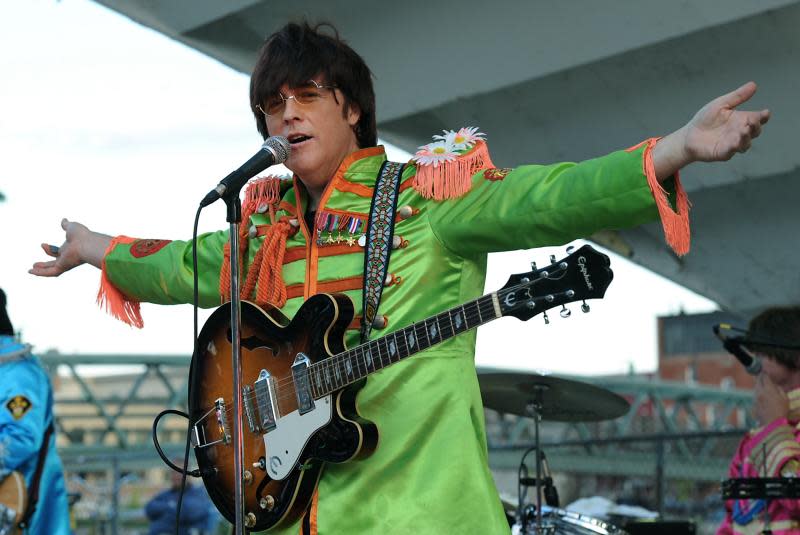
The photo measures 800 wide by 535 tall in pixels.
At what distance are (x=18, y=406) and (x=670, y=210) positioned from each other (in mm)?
3975

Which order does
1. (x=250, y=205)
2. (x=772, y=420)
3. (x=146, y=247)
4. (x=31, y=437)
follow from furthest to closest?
1. (x=31, y=437)
2. (x=772, y=420)
3. (x=146, y=247)
4. (x=250, y=205)

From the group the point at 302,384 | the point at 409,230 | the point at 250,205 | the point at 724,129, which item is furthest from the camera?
the point at 250,205

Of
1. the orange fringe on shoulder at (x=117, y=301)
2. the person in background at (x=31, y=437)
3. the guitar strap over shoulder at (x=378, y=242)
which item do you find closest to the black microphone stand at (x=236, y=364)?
the guitar strap over shoulder at (x=378, y=242)

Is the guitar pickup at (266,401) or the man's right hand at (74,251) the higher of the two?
the man's right hand at (74,251)

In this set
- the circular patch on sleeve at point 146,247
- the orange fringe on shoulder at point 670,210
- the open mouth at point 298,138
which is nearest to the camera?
the orange fringe on shoulder at point 670,210

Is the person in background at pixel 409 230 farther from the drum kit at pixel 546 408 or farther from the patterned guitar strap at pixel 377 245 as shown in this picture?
the drum kit at pixel 546 408

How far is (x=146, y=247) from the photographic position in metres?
3.78

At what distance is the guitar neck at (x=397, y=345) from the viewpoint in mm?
2805

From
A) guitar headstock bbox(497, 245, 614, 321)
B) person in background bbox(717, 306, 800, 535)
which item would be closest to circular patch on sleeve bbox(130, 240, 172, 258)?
guitar headstock bbox(497, 245, 614, 321)

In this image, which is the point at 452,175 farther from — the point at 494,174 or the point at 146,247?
the point at 146,247

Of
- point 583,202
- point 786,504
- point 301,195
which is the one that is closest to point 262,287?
point 301,195

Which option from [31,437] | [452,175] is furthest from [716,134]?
[31,437]

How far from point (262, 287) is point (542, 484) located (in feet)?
Result: 8.29

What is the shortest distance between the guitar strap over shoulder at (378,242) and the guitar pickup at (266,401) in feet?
0.96
